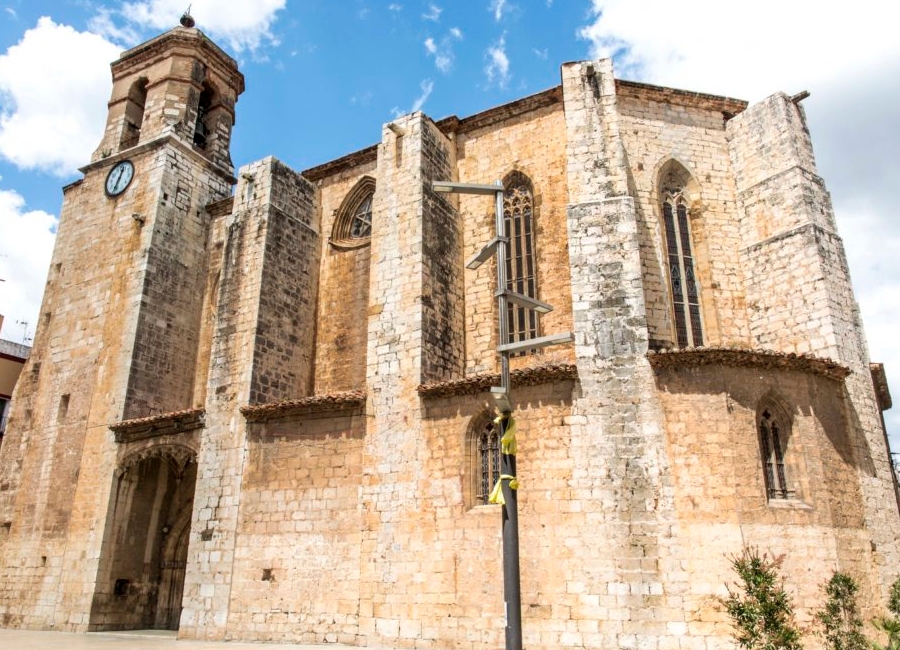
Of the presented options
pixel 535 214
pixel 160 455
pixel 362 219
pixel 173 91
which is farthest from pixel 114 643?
pixel 173 91

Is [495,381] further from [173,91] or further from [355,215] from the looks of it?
[173,91]

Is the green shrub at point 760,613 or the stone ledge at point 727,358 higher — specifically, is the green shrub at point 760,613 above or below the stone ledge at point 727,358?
below

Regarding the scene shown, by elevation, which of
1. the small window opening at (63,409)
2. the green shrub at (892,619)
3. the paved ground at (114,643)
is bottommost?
the paved ground at (114,643)

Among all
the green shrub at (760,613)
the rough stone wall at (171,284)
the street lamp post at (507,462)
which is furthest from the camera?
the rough stone wall at (171,284)

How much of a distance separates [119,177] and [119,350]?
5115 millimetres

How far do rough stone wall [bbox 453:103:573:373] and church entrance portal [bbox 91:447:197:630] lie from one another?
627 cm

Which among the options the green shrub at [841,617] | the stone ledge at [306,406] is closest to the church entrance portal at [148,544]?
the stone ledge at [306,406]

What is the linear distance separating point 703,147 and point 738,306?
3.28m

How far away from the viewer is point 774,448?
9.96m

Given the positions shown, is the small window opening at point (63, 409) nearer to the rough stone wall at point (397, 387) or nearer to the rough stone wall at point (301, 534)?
the rough stone wall at point (301, 534)

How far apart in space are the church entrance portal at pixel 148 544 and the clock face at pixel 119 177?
7.18 meters

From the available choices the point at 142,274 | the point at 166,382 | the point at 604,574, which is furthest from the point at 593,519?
the point at 142,274

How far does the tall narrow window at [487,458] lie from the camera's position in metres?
10.6

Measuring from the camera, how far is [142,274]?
1620 cm
